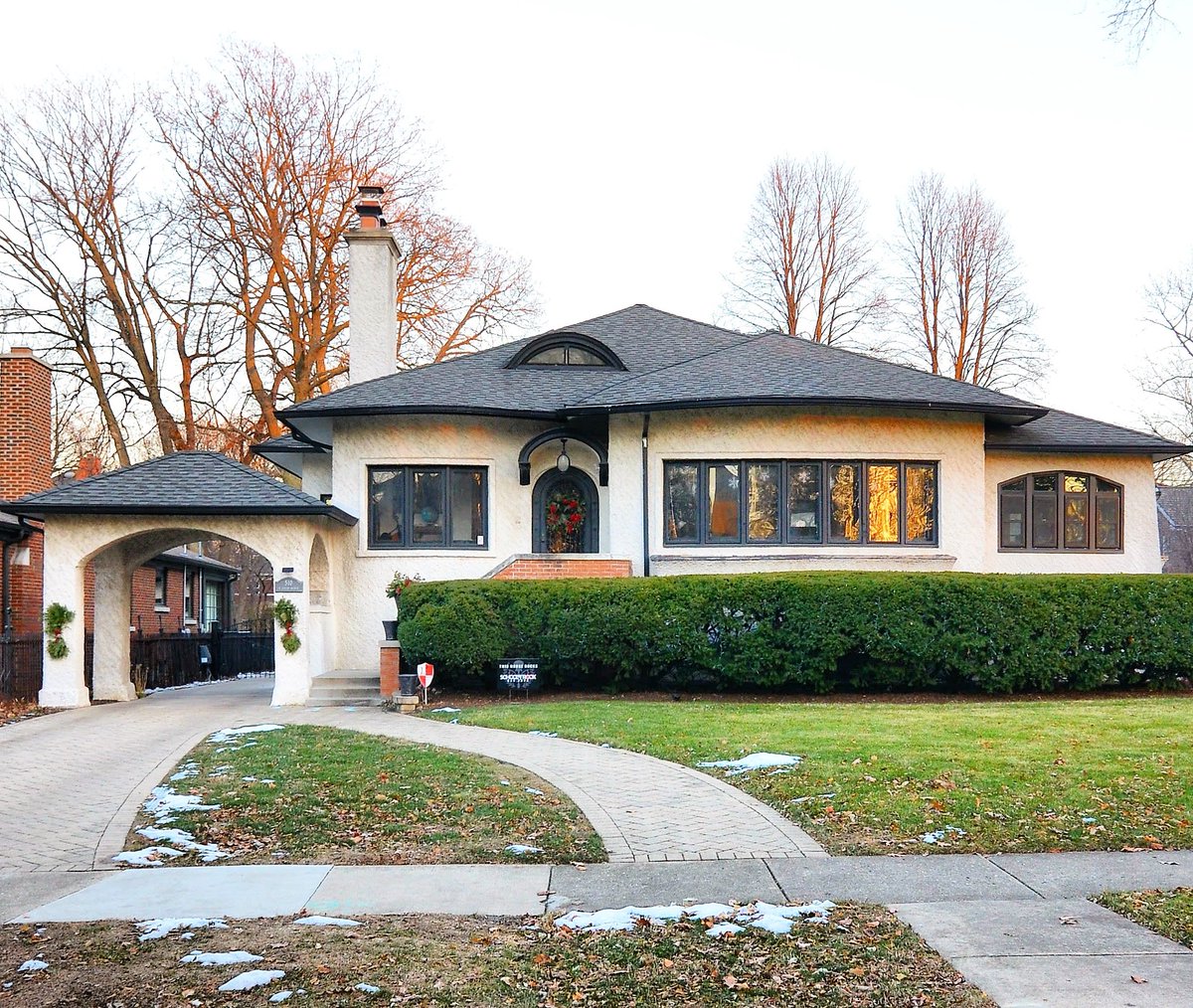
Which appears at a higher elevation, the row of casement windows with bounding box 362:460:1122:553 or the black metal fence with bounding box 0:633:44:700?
the row of casement windows with bounding box 362:460:1122:553

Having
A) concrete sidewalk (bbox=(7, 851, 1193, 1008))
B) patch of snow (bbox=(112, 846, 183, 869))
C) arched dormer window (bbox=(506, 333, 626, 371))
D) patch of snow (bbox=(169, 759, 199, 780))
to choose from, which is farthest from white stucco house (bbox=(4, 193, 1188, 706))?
concrete sidewalk (bbox=(7, 851, 1193, 1008))

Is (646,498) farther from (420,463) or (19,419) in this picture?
(19,419)

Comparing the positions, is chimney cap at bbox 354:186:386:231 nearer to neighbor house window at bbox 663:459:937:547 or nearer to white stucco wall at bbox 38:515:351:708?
white stucco wall at bbox 38:515:351:708

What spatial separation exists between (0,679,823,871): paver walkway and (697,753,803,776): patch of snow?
30cm

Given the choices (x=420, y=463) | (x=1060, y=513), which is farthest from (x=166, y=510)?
(x=1060, y=513)

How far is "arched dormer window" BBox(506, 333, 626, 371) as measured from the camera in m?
22.3

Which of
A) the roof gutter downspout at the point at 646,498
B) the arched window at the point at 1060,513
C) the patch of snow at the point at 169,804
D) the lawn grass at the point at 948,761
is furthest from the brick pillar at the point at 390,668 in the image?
the arched window at the point at 1060,513

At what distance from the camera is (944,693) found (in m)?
16.4

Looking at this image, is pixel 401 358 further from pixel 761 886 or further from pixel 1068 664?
pixel 761 886

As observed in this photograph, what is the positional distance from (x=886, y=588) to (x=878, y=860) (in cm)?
911

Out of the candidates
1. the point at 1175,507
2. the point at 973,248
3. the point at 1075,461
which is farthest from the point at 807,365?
the point at 1175,507

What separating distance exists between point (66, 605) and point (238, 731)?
17.2 ft

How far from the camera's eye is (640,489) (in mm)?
19500

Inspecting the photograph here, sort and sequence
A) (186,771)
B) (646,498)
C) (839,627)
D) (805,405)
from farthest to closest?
(646,498)
(805,405)
(839,627)
(186,771)
